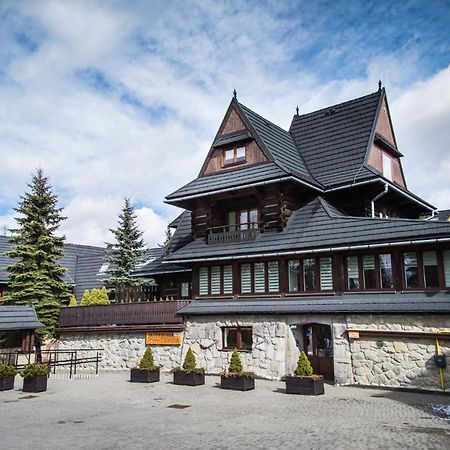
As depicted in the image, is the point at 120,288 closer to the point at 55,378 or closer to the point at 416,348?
the point at 55,378

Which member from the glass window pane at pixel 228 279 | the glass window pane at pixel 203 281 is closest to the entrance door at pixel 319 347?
the glass window pane at pixel 228 279

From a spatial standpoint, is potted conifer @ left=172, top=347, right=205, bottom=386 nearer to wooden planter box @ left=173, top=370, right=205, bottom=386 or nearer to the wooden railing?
wooden planter box @ left=173, top=370, right=205, bottom=386

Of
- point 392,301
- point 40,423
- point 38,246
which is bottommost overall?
point 40,423

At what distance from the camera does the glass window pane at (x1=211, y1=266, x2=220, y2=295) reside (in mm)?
23422

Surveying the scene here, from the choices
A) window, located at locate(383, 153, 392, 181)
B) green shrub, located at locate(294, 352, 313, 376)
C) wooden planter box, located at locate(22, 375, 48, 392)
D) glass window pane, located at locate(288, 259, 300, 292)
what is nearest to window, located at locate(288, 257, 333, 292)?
glass window pane, located at locate(288, 259, 300, 292)

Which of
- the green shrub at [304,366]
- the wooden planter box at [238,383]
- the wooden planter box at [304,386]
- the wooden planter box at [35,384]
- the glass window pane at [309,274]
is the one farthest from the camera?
the glass window pane at [309,274]

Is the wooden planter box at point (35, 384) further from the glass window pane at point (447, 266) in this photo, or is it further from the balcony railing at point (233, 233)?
the glass window pane at point (447, 266)

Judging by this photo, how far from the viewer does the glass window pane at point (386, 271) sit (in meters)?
18.9

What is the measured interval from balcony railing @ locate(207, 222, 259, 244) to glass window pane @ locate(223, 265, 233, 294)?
4.35 feet

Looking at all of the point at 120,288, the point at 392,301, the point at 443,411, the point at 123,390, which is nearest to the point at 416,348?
the point at 392,301

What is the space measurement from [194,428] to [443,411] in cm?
656

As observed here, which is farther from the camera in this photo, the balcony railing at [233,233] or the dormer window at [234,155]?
the dormer window at [234,155]

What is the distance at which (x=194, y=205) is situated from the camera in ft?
82.5

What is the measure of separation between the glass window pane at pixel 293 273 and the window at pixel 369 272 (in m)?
2.33
